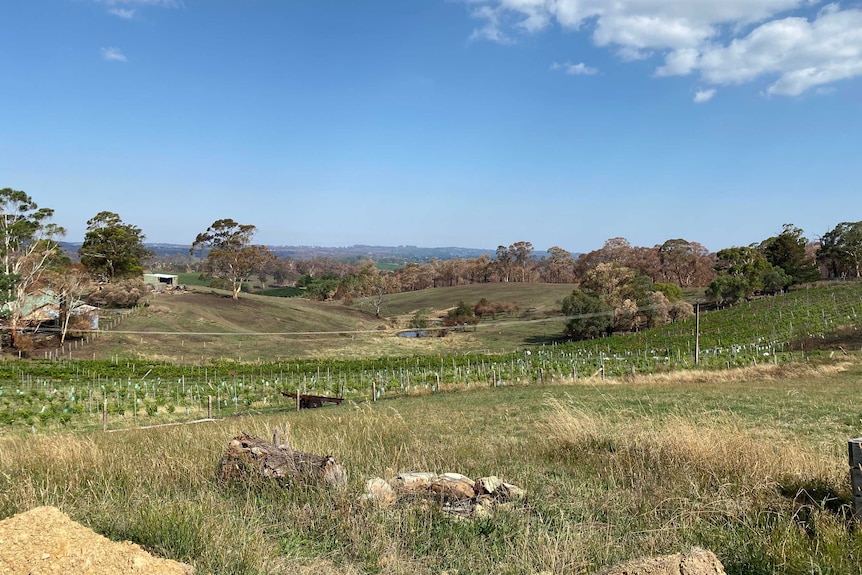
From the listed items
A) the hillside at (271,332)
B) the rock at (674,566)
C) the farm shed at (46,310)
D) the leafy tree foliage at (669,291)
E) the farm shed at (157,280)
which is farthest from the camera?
the farm shed at (157,280)

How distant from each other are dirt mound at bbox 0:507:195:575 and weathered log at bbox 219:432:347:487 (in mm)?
2022

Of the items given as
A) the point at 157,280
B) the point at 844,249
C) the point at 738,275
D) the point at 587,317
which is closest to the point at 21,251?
the point at 157,280

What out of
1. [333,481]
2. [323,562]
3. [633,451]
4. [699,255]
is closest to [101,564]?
[323,562]

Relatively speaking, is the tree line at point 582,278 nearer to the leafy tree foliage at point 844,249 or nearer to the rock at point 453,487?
the leafy tree foliage at point 844,249

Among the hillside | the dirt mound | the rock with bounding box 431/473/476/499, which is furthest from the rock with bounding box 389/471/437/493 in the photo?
the hillside

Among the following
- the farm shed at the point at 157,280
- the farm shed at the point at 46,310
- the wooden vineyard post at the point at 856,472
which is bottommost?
the farm shed at the point at 46,310

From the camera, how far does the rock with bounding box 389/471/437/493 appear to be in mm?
5566

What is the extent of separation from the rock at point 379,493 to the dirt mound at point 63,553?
1821 millimetres

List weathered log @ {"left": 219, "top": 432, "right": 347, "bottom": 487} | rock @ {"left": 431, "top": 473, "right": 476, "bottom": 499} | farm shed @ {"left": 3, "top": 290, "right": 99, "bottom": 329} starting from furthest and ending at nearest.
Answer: farm shed @ {"left": 3, "top": 290, "right": 99, "bottom": 329}, weathered log @ {"left": 219, "top": 432, "right": 347, "bottom": 487}, rock @ {"left": 431, "top": 473, "right": 476, "bottom": 499}

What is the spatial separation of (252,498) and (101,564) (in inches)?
76.9

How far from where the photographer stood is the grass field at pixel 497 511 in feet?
13.2

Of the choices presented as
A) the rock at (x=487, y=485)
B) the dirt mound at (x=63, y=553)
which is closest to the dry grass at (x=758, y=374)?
the rock at (x=487, y=485)

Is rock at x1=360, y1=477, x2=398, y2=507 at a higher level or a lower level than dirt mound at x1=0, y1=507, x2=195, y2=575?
lower

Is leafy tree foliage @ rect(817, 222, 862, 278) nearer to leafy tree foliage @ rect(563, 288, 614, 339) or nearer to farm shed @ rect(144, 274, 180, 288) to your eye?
leafy tree foliage @ rect(563, 288, 614, 339)
